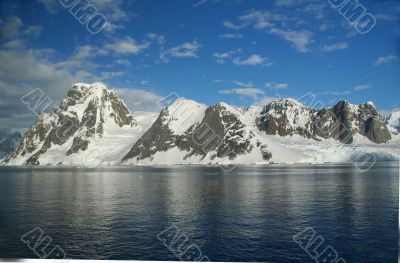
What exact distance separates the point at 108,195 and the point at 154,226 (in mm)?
46188

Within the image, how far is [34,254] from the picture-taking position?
58219 mm

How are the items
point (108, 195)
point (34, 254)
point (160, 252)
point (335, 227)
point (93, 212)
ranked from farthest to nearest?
point (108, 195) < point (93, 212) < point (335, 227) < point (34, 254) < point (160, 252)

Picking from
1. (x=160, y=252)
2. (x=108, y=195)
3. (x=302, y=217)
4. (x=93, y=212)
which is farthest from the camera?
(x=108, y=195)

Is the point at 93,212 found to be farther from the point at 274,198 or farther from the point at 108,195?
the point at 274,198

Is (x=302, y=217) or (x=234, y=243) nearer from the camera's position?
(x=234, y=243)

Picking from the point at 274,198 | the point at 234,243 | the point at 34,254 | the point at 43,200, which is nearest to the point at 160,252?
the point at 234,243

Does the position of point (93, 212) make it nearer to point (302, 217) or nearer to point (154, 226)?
point (154, 226)

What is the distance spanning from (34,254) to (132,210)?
85.0 ft

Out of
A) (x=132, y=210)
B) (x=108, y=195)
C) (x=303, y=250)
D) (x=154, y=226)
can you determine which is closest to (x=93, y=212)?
(x=132, y=210)

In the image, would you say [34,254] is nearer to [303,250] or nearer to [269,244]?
[269,244]

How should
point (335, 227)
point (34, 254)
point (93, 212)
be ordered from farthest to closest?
point (93, 212), point (335, 227), point (34, 254)

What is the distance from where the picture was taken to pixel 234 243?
56.2 metres

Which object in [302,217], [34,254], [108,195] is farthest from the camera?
[108,195]

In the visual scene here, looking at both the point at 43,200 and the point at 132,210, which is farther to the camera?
the point at 43,200
